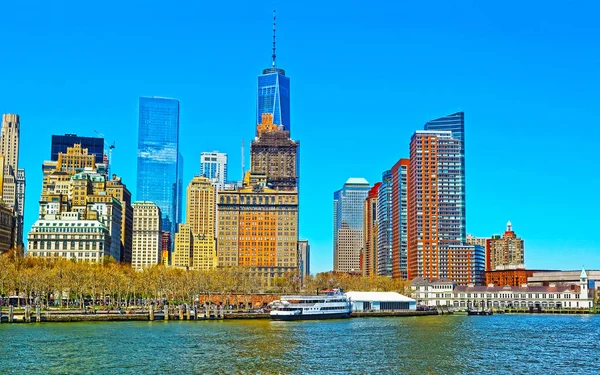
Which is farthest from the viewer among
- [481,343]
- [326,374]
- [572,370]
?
[481,343]

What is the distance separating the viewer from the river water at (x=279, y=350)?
336 feet

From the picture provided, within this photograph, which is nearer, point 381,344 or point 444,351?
point 444,351

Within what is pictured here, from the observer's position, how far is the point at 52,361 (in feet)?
341

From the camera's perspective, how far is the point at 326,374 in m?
98.1

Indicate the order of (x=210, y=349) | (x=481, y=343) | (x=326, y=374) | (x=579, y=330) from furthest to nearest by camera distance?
(x=579, y=330)
(x=481, y=343)
(x=210, y=349)
(x=326, y=374)

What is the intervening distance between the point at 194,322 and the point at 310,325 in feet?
82.7

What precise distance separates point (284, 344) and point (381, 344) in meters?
15.7

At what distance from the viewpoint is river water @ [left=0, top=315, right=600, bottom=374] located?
102438 millimetres

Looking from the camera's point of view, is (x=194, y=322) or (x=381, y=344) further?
(x=194, y=322)

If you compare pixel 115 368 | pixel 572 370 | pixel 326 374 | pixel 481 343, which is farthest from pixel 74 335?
pixel 572 370

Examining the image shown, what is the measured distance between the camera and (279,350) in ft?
404

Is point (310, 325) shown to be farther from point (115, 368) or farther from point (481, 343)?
point (115, 368)

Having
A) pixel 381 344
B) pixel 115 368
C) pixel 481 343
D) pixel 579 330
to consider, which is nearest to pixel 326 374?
pixel 115 368

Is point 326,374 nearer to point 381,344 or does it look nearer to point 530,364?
point 530,364
